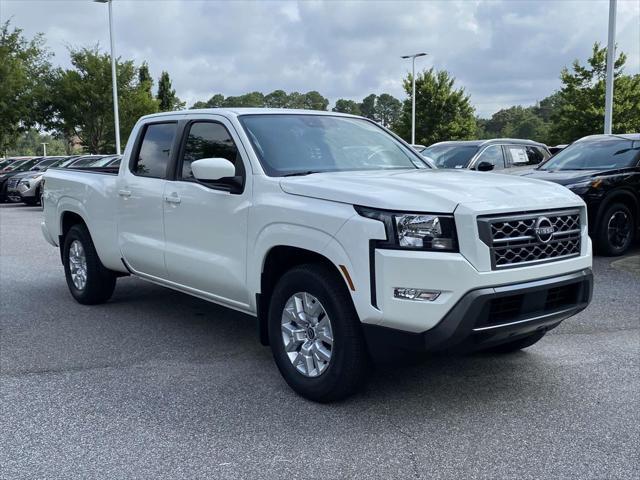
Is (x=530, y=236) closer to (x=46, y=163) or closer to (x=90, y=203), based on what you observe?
(x=90, y=203)

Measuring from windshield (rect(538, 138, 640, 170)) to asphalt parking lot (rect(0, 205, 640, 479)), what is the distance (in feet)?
14.3

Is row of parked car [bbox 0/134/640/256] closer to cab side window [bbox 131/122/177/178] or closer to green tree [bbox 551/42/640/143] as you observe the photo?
cab side window [bbox 131/122/177/178]

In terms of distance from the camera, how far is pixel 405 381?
454cm

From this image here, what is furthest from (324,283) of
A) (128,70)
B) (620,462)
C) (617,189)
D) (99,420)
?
(128,70)

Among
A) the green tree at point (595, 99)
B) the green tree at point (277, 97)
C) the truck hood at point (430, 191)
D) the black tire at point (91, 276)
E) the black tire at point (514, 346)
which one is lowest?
the black tire at point (514, 346)

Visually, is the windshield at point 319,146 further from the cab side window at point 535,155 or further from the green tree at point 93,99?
the green tree at point 93,99

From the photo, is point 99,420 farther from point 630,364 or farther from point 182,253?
point 630,364

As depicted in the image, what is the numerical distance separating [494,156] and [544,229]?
9.14m

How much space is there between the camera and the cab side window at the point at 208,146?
15.8 feet

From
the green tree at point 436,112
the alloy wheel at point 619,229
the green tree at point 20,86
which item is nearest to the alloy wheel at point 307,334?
the alloy wheel at point 619,229

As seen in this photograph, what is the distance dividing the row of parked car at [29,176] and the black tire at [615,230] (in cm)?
1433

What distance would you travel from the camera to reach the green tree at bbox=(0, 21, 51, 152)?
108 ft

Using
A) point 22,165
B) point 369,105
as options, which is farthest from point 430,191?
point 369,105

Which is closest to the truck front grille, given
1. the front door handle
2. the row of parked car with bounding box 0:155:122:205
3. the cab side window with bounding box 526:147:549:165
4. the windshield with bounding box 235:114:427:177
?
the windshield with bounding box 235:114:427:177
